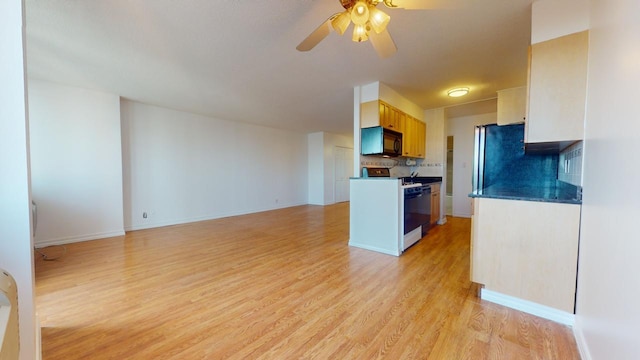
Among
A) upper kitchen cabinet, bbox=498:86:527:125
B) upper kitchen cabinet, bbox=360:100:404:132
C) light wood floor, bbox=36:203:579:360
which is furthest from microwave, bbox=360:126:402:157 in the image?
upper kitchen cabinet, bbox=498:86:527:125

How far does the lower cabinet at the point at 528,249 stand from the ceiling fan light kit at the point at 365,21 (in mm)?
1562

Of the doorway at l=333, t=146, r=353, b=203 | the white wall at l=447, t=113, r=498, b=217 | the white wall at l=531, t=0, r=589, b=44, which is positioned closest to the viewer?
the white wall at l=531, t=0, r=589, b=44

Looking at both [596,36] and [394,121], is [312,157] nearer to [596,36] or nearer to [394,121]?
[394,121]

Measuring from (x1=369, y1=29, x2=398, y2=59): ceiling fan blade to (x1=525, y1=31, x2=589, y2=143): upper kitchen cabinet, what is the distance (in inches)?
44.2

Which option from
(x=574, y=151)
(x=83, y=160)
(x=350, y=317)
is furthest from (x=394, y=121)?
(x=83, y=160)

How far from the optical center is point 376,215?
10.8 ft

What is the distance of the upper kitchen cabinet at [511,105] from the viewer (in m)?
3.60

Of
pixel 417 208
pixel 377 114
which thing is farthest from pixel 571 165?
pixel 377 114

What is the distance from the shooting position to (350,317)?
5.83ft

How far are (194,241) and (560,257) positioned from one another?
425 centimetres

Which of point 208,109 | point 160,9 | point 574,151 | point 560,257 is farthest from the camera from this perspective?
point 208,109

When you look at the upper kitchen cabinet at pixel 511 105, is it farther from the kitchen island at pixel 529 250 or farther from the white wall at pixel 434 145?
the kitchen island at pixel 529 250

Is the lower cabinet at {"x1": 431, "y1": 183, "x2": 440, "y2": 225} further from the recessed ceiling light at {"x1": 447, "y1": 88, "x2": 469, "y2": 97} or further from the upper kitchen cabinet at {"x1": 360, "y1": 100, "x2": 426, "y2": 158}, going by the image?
the recessed ceiling light at {"x1": 447, "y1": 88, "x2": 469, "y2": 97}

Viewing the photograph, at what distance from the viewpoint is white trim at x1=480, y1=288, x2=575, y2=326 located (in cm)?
170
